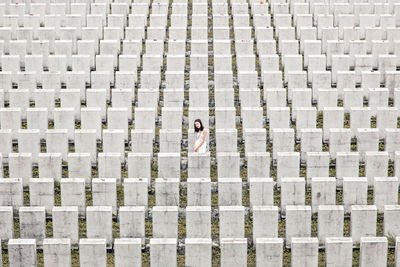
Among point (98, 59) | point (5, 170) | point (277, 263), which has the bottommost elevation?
point (277, 263)

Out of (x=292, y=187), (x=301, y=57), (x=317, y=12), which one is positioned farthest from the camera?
(x=317, y=12)

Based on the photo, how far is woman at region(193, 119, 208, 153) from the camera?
46.1 feet

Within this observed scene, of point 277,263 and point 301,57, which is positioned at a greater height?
point 301,57

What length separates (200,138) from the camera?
46.3ft

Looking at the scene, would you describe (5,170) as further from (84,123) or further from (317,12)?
(317,12)

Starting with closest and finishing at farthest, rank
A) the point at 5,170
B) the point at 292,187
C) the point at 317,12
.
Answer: the point at 292,187
the point at 5,170
the point at 317,12

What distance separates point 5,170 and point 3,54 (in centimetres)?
351

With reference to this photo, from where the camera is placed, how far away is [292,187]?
1309cm

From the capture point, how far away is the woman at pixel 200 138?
1405 centimetres

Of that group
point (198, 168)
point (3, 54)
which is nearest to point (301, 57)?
point (198, 168)

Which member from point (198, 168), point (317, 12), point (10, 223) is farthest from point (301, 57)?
point (10, 223)

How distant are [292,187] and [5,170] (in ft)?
12.9

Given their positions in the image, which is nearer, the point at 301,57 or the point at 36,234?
the point at 36,234

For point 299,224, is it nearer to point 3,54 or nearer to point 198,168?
point 198,168
